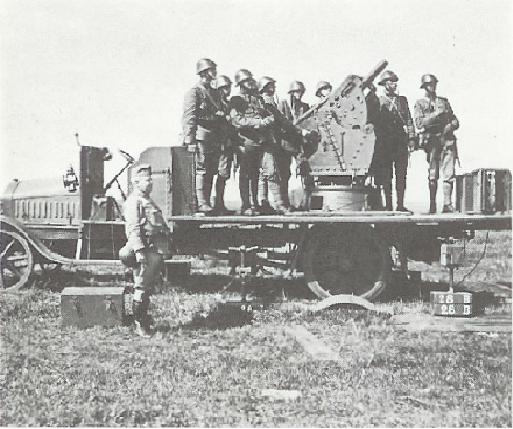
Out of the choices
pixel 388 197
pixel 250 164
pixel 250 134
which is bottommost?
pixel 388 197

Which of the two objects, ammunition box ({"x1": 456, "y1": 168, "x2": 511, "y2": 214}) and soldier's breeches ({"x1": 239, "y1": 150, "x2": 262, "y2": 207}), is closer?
ammunition box ({"x1": 456, "y1": 168, "x2": 511, "y2": 214})

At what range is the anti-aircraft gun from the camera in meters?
9.00

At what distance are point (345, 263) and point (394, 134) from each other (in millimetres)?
2475

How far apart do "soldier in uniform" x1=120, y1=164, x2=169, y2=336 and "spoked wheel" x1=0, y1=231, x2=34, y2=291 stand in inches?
111

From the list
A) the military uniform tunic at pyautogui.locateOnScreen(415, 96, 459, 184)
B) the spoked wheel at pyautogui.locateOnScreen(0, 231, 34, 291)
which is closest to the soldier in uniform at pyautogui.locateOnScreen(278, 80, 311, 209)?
the military uniform tunic at pyautogui.locateOnScreen(415, 96, 459, 184)

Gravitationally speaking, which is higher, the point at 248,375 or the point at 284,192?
the point at 284,192

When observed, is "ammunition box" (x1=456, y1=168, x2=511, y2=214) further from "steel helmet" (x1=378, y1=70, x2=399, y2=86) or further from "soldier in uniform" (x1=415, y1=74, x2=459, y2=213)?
"steel helmet" (x1=378, y1=70, x2=399, y2=86)

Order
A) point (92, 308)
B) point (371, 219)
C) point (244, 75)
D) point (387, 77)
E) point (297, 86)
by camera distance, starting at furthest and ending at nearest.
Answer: point (297, 86), point (387, 77), point (244, 75), point (371, 219), point (92, 308)

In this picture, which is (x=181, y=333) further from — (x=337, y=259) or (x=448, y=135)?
(x=448, y=135)

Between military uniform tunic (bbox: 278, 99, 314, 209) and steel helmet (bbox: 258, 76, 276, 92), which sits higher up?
steel helmet (bbox: 258, 76, 276, 92)

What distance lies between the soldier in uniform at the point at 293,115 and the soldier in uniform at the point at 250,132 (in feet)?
1.80

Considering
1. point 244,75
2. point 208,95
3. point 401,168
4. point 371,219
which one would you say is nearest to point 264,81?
→ point 244,75

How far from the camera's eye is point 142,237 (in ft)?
23.2

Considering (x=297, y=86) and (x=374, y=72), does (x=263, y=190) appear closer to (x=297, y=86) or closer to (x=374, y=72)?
(x=297, y=86)
